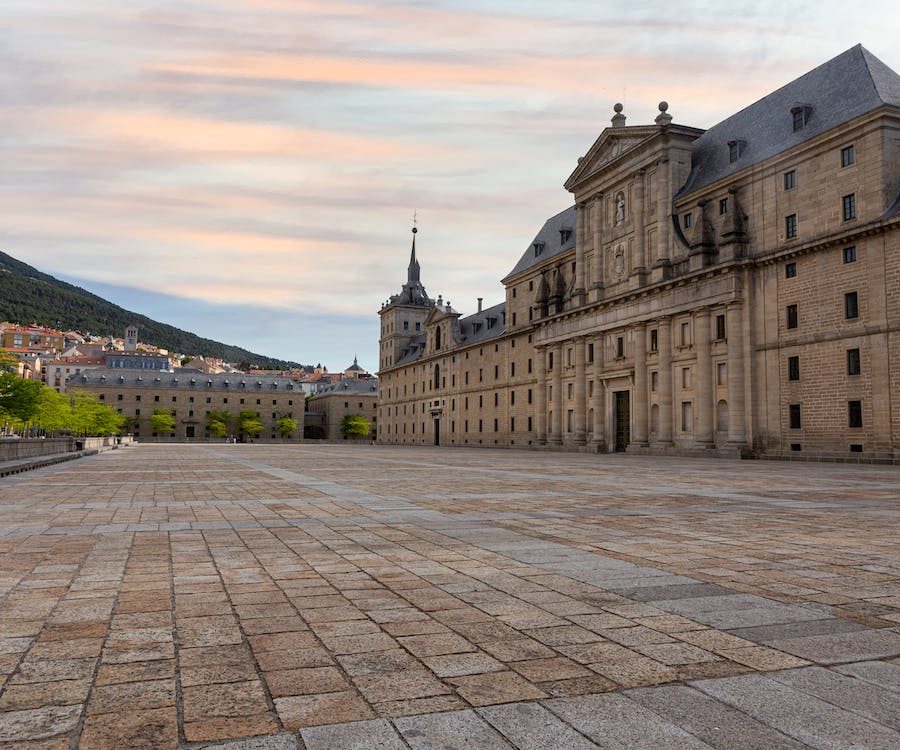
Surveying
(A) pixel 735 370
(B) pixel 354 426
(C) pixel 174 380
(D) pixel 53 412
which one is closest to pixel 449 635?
(A) pixel 735 370

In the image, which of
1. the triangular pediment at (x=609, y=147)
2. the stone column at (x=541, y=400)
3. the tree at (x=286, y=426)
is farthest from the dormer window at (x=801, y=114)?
the tree at (x=286, y=426)

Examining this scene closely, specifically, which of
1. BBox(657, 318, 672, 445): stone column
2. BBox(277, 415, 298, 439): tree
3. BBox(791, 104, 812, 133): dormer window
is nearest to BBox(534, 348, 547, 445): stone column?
BBox(657, 318, 672, 445): stone column

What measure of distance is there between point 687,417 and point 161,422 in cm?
9991

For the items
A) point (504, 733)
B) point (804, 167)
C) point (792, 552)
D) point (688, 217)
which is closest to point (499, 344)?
point (688, 217)

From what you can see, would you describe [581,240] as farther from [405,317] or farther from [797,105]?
[405,317]

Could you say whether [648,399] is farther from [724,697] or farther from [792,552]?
[724,697]

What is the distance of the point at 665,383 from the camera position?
46.3 meters

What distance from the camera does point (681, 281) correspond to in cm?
4506

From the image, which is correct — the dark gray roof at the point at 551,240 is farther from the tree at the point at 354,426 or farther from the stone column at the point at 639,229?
the tree at the point at 354,426

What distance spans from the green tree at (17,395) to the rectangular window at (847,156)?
156ft

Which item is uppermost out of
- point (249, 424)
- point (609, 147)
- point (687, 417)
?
point (609, 147)

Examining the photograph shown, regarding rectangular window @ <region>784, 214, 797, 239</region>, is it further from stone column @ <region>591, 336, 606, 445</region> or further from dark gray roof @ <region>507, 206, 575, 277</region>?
dark gray roof @ <region>507, 206, 575, 277</region>

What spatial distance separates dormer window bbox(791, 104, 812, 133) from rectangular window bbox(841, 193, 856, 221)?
6.19m

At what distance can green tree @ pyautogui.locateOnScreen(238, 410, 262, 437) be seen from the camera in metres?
128
